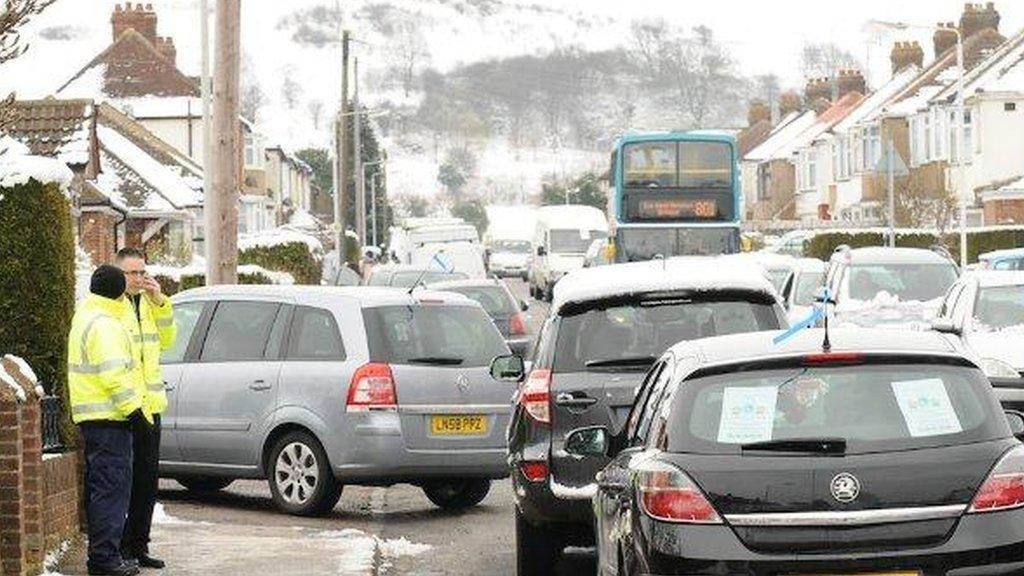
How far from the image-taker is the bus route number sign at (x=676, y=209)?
48031 mm

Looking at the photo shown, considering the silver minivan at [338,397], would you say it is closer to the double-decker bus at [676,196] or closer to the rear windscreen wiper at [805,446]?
the rear windscreen wiper at [805,446]

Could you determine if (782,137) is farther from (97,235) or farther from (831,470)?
(831,470)

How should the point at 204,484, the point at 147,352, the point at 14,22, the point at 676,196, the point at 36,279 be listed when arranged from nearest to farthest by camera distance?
the point at 14,22
the point at 147,352
the point at 36,279
the point at 204,484
the point at 676,196

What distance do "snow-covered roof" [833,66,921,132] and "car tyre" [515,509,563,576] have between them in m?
80.7

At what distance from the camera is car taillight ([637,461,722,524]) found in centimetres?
902

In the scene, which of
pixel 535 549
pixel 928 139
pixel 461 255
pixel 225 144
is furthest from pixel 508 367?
pixel 928 139

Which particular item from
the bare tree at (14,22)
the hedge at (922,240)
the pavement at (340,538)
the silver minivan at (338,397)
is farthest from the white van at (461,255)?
the bare tree at (14,22)

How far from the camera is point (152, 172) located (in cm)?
6844

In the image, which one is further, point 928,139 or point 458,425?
point 928,139

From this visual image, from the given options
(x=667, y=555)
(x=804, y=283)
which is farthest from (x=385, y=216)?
(x=667, y=555)

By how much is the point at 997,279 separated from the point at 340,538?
8.09 meters

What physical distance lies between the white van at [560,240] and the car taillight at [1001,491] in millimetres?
59461

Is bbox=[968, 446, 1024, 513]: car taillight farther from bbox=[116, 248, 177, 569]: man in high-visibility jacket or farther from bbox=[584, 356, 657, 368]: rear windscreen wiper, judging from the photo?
bbox=[116, 248, 177, 569]: man in high-visibility jacket

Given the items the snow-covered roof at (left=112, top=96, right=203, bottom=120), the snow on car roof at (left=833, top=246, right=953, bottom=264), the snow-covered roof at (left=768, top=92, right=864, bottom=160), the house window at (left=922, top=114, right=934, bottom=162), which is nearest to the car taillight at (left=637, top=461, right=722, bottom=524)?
the snow on car roof at (left=833, top=246, right=953, bottom=264)
